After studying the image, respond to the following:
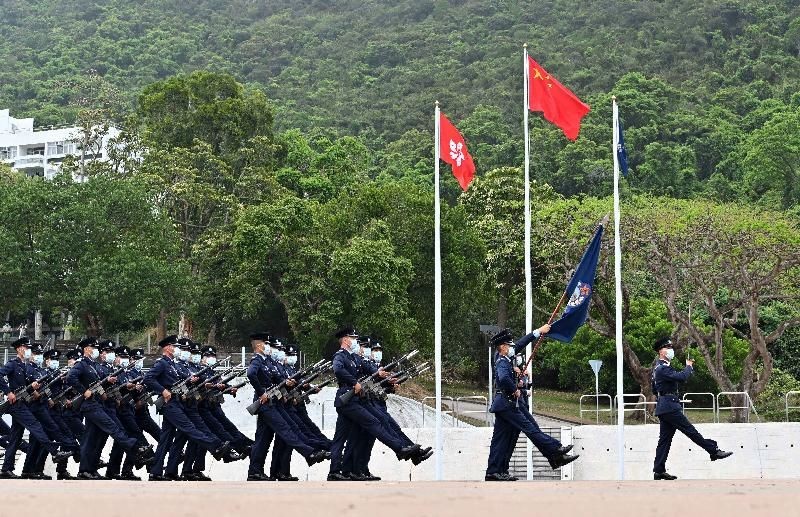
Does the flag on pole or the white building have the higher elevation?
the white building

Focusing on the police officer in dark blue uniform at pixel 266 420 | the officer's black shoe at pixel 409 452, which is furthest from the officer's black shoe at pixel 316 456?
the officer's black shoe at pixel 409 452

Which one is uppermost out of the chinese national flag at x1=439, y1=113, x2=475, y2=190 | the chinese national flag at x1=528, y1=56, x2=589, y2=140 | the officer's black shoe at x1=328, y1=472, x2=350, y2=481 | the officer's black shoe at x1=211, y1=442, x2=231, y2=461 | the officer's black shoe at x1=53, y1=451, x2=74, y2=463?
the chinese national flag at x1=528, y1=56, x2=589, y2=140

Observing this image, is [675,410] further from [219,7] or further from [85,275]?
[219,7]

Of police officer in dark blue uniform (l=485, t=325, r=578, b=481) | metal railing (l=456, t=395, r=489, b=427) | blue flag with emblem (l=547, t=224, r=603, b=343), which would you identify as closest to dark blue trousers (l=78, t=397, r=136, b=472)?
police officer in dark blue uniform (l=485, t=325, r=578, b=481)

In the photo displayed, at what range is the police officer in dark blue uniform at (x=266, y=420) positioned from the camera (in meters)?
17.6

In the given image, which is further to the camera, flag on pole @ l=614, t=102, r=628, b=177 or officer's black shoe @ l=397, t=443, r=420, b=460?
flag on pole @ l=614, t=102, r=628, b=177

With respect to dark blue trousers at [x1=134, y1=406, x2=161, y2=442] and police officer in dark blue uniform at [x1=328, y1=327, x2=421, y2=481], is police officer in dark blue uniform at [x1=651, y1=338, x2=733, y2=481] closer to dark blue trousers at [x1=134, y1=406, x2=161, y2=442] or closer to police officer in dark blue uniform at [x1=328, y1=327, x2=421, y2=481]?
police officer in dark blue uniform at [x1=328, y1=327, x2=421, y2=481]

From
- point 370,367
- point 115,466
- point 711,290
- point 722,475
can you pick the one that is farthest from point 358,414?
point 711,290

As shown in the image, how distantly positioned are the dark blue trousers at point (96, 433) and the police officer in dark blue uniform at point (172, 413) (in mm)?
532

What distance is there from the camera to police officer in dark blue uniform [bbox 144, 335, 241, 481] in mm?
18219

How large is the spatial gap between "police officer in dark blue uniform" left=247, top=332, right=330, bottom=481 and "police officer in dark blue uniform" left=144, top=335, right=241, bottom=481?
60 centimetres

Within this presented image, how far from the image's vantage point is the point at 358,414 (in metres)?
16.6

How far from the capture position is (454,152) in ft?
78.1

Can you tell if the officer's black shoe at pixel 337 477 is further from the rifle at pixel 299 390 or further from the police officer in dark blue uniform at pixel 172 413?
the police officer in dark blue uniform at pixel 172 413
